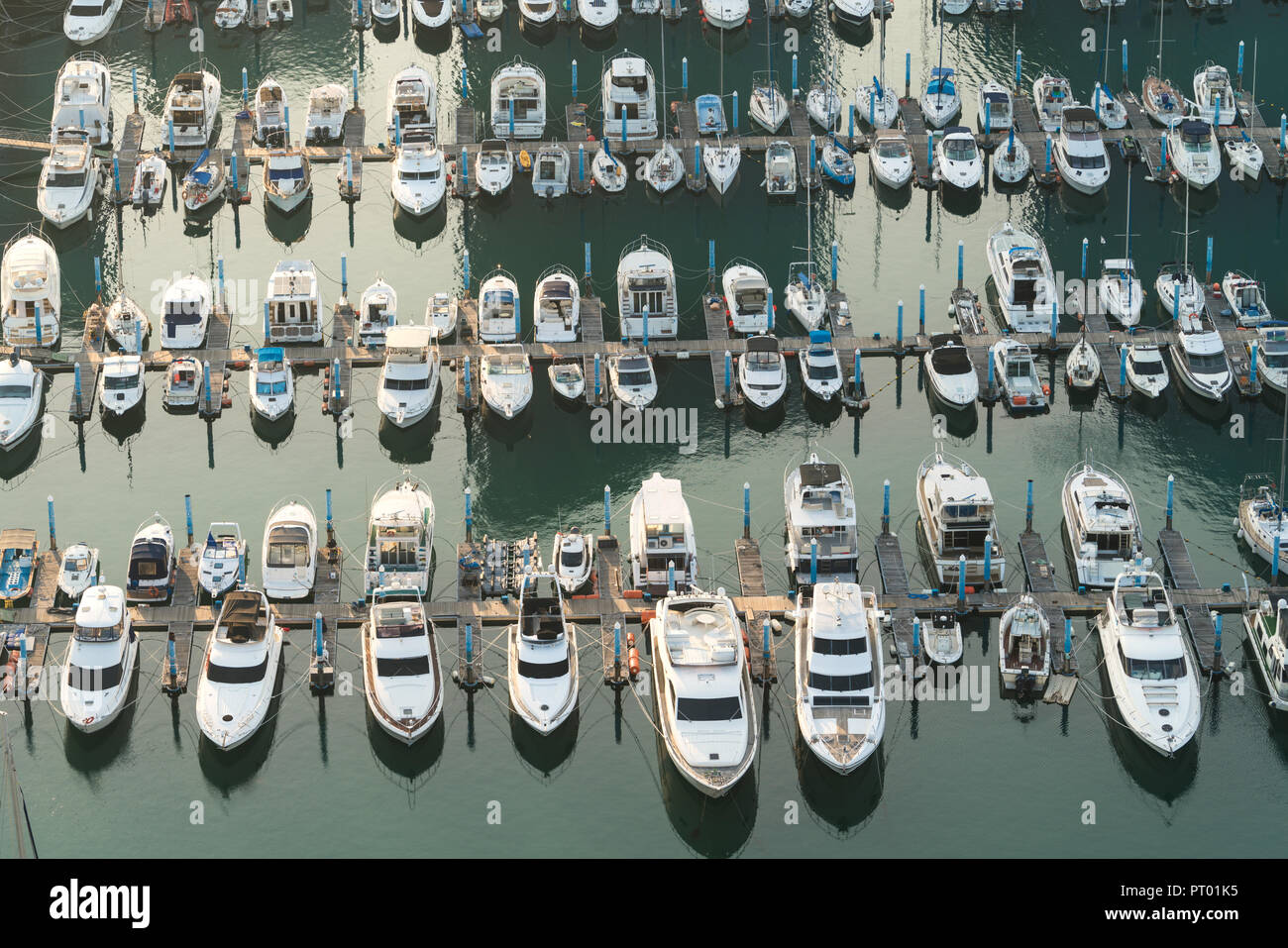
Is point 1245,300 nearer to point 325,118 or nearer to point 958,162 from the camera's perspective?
point 958,162

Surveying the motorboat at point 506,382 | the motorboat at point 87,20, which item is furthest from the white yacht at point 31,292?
the motorboat at point 87,20

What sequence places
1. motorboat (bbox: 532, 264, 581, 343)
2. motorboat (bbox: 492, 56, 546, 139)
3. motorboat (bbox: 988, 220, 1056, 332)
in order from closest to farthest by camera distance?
motorboat (bbox: 532, 264, 581, 343) < motorboat (bbox: 988, 220, 1056, 332) < motorboat (bbox: 492, 56, 546, 139)

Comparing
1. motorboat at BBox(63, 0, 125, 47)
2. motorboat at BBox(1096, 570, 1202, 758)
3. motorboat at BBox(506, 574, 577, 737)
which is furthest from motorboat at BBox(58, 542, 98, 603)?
motorboat at BBox(63, 0, 125, 47)

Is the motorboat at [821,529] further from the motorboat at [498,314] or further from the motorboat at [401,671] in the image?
the motorboat at [498,314]

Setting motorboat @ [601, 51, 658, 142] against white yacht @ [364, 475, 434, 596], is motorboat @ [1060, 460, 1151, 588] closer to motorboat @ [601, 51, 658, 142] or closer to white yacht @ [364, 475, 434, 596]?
white yacht @ [364, 475, 434, 596]

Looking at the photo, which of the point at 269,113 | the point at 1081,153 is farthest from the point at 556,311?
the point at 1081,153
